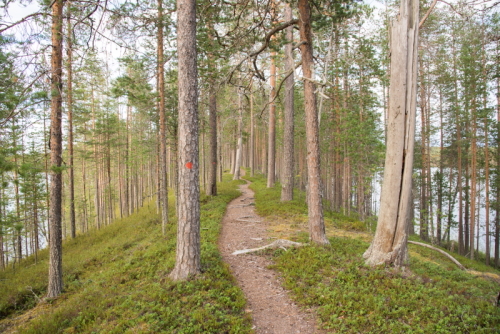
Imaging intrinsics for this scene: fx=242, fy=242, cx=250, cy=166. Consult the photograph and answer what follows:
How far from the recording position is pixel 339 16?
6918mm

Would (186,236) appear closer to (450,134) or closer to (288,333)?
(288,333)

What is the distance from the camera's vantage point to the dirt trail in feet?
12.6

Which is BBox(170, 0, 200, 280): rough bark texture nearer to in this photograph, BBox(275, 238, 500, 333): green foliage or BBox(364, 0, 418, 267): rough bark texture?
BBox(275, 238, 500, 333): green foliage

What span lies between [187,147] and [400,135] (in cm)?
437

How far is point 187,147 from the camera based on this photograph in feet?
16.1

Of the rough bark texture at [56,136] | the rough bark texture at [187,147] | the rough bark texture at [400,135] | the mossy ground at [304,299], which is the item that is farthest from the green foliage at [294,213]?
the rough bark texture at [56,136]

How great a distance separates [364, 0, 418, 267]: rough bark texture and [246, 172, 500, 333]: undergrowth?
2.01ft

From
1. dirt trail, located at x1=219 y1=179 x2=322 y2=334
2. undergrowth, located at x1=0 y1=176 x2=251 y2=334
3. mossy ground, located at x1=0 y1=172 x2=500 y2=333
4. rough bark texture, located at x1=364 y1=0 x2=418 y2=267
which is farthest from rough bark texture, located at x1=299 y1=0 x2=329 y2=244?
undergrowth, located at x1=0 y1=176 x2=251 y2=334

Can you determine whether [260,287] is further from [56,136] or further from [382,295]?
[56,136]

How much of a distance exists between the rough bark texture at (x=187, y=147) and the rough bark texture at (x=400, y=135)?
3.96m

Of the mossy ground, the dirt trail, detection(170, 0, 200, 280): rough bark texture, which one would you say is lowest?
the dirt trail

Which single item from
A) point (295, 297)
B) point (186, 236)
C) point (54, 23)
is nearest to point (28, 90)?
point (54, 23)

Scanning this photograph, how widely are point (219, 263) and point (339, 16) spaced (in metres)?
7.43

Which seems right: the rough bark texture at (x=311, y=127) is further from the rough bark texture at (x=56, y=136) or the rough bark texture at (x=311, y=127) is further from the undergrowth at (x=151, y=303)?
the rough bark texture at (x=56, y=136)
